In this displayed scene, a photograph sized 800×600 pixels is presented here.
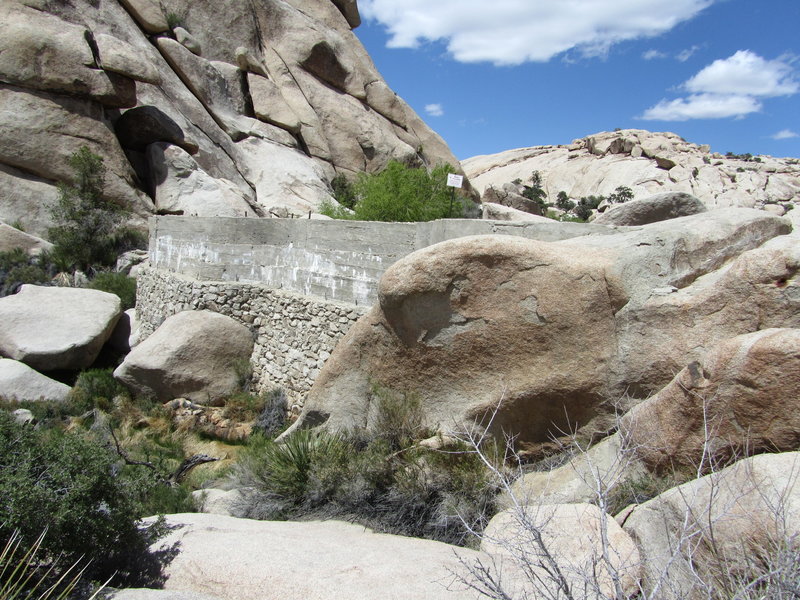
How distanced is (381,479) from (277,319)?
5176 millimetres

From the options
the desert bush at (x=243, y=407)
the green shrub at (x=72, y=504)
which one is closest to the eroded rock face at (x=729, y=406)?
the green shrub at (x=72, y=504)

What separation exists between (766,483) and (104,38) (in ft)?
82.9

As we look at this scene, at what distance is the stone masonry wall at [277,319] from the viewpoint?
1003cm

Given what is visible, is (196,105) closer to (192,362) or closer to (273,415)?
(192,362)

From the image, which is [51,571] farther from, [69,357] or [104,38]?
[104,38]

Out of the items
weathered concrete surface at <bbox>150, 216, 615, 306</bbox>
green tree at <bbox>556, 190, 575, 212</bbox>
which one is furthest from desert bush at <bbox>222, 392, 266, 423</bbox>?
green tree at <bbox>556, 190, 575, 212</bbox>

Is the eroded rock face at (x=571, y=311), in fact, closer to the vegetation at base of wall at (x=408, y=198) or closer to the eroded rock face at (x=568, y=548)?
the eroded rock face at (x=568, y=548)

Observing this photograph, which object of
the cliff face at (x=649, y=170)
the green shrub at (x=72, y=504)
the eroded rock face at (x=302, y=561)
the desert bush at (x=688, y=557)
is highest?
the cliff face at (x=649, y=170)

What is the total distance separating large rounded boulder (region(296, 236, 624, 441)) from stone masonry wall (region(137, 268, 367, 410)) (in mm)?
2411

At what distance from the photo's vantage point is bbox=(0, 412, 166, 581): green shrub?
463 centimetres

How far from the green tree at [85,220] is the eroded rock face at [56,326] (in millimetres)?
4326

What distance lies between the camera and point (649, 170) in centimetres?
6094

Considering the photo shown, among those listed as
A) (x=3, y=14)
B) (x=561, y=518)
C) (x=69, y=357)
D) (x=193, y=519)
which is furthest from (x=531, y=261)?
(x=3, y=14)

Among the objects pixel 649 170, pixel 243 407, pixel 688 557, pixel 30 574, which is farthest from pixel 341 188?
pixel 649 170
